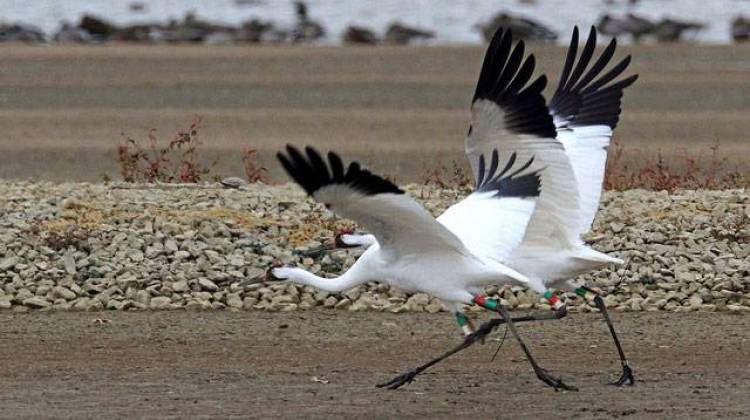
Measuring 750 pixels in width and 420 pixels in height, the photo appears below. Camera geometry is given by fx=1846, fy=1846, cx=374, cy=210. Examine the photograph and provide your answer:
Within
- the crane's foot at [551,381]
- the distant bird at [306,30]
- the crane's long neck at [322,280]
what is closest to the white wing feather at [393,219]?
the crane's long neck at [322,280]

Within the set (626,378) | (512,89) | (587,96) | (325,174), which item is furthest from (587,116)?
(325,174)

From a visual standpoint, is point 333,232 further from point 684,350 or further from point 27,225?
point 684,350

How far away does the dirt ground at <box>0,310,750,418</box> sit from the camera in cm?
986

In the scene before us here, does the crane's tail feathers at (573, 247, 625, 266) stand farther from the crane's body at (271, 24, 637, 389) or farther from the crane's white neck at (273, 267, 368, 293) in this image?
the crane's white neck at (273, 267, 368, 293)

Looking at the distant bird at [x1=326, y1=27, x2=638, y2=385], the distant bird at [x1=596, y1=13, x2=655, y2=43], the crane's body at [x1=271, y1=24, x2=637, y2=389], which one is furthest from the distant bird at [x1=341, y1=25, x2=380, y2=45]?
the distant bird at [x1=326, y1=27, x2=638, y2=385]

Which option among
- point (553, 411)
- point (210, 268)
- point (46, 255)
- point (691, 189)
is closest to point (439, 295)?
point (553, 411)

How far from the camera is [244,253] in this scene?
1370 cm

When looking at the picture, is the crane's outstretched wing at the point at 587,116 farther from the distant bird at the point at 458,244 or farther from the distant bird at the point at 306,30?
the distant bird at the point at 306,30

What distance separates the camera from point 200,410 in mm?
9688

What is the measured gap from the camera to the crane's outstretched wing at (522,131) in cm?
1098

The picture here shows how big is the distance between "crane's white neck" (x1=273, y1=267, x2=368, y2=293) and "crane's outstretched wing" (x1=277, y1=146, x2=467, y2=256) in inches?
11.3

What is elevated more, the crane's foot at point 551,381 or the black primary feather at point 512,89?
the black primary feather at point 512,89

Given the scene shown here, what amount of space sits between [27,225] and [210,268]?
1.81 metres

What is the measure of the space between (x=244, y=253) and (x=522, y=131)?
10.6 ft
